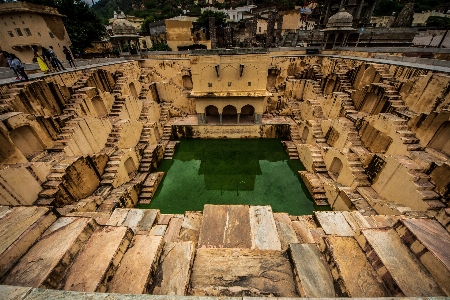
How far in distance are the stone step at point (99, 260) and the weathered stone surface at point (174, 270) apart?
0.54 meters

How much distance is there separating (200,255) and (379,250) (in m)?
2.35

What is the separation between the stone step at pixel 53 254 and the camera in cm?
200

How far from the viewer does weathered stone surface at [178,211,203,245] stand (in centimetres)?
425

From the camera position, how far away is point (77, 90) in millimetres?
11141

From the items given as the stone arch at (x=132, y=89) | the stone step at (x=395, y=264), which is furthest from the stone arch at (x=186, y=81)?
the stone step at (x=395, y=264)

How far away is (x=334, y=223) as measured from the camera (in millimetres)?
5270

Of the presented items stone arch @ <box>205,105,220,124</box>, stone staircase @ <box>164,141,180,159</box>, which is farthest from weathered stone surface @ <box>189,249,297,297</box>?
stone arch @ <box>205,105,220,124</box>

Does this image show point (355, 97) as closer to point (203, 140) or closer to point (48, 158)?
point (203, 140)

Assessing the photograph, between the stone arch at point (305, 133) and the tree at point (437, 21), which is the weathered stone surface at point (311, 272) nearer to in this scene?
the stone arch at point (305, 133)

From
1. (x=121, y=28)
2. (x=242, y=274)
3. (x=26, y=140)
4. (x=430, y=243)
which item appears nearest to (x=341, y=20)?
(x=121, y=28)

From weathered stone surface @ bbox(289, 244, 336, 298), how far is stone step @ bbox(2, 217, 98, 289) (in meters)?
2.72

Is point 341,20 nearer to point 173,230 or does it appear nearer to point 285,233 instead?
point 285,233

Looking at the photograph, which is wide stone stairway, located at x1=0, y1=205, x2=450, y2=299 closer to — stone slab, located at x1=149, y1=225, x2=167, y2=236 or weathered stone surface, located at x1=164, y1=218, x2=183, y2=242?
weathered stone surface, located at x1=164, y1=218, x2=183, y2=242

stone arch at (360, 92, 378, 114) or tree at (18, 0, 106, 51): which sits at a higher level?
tree at (18, 0, 106, 51)
